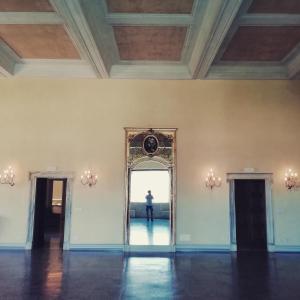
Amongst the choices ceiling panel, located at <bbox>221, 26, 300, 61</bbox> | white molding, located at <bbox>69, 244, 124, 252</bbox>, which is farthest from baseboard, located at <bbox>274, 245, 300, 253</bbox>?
ceiling panel, located at <bbox>221, 26, 300, 61</bbox>

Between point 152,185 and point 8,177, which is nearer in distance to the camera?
point 8,177

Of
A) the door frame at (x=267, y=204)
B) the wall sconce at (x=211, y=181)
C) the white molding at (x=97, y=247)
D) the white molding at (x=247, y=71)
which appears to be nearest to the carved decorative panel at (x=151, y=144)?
the wall sconce at (x=211, y=181)

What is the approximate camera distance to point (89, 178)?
9.49 metres

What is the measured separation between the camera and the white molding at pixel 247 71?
9.68m

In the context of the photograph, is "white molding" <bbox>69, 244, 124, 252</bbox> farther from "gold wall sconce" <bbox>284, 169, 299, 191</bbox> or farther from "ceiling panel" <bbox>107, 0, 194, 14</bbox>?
"ceiling panel" <bbox>107, 0, 194, 14</bbox>

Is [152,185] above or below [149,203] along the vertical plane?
above

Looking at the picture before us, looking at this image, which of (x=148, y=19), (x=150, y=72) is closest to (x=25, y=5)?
(x=148, y=19)

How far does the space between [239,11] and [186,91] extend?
11.5 ft

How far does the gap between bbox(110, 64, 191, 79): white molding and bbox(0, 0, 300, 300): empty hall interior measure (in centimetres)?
3

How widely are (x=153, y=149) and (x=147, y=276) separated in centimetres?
407

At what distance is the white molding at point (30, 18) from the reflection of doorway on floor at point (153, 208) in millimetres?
4671

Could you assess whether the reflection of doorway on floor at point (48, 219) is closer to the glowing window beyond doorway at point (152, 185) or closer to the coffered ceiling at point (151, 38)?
the glowing window beyond doorway at point (152, 185)

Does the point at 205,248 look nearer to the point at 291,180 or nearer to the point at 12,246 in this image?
the point at 291,180

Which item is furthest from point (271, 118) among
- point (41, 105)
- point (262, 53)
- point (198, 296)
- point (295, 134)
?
point (41, 105)
